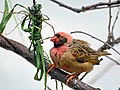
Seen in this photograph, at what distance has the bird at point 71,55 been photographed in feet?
1.80

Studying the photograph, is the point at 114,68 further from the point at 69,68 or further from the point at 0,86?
the point at 69,68

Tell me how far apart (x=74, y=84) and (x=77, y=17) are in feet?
1.94

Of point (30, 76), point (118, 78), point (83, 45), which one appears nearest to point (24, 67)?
point (30, 76)

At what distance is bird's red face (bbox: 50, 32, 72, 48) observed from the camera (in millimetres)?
543

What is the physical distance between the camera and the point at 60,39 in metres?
0.55

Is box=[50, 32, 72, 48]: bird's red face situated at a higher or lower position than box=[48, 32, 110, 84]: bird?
higher

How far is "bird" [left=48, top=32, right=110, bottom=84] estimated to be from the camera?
1.80 feet

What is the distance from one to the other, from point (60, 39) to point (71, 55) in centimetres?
5

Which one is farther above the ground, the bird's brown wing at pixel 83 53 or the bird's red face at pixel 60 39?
the bird's red face at pixel 60 39

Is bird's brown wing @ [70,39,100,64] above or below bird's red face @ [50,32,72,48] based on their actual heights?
below

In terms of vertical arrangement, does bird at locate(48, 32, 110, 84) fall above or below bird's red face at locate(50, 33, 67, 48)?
below

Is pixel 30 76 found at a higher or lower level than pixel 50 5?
lower

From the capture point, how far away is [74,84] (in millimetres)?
517

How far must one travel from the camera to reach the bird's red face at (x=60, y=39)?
0.54 m
